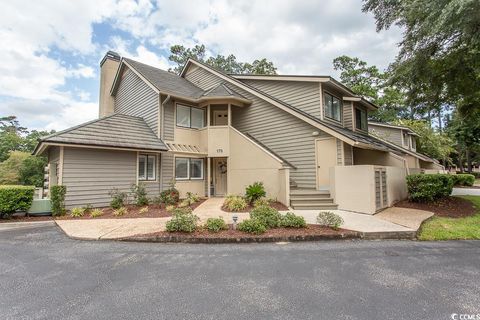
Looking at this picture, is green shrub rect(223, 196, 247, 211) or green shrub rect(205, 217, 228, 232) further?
green shrub rect(223, 196, 247, 211)

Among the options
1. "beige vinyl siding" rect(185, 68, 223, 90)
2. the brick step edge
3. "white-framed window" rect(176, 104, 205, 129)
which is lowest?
the brick step edge

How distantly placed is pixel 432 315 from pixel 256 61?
100 ft

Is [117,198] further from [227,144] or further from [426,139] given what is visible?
[426,139]

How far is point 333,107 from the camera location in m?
13.9

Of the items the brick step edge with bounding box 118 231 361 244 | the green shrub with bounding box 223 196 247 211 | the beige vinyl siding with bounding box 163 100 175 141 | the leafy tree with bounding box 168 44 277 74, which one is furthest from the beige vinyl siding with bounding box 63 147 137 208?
the leafy tree with bounding box 168 44 277 74

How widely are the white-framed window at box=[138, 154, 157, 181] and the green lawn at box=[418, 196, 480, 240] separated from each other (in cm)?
1122

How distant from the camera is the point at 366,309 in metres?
3.08

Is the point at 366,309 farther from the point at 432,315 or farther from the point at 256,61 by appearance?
the point at 256,61

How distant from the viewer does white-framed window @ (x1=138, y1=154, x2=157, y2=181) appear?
39.1 feet

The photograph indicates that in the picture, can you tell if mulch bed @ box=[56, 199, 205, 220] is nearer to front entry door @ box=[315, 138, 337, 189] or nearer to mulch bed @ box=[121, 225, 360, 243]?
mulch bed @ box=[121, 225, 360, 243]

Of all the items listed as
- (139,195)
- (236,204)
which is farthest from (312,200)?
(139,195)

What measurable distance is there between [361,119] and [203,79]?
443 inches

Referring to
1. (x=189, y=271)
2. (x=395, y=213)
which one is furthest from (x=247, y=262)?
(x=395, y=213)

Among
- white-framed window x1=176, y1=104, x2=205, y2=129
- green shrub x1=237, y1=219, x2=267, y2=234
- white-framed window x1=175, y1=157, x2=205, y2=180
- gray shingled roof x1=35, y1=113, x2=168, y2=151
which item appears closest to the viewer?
green shrub x1=237, y1=219, x2=267, y2=234
